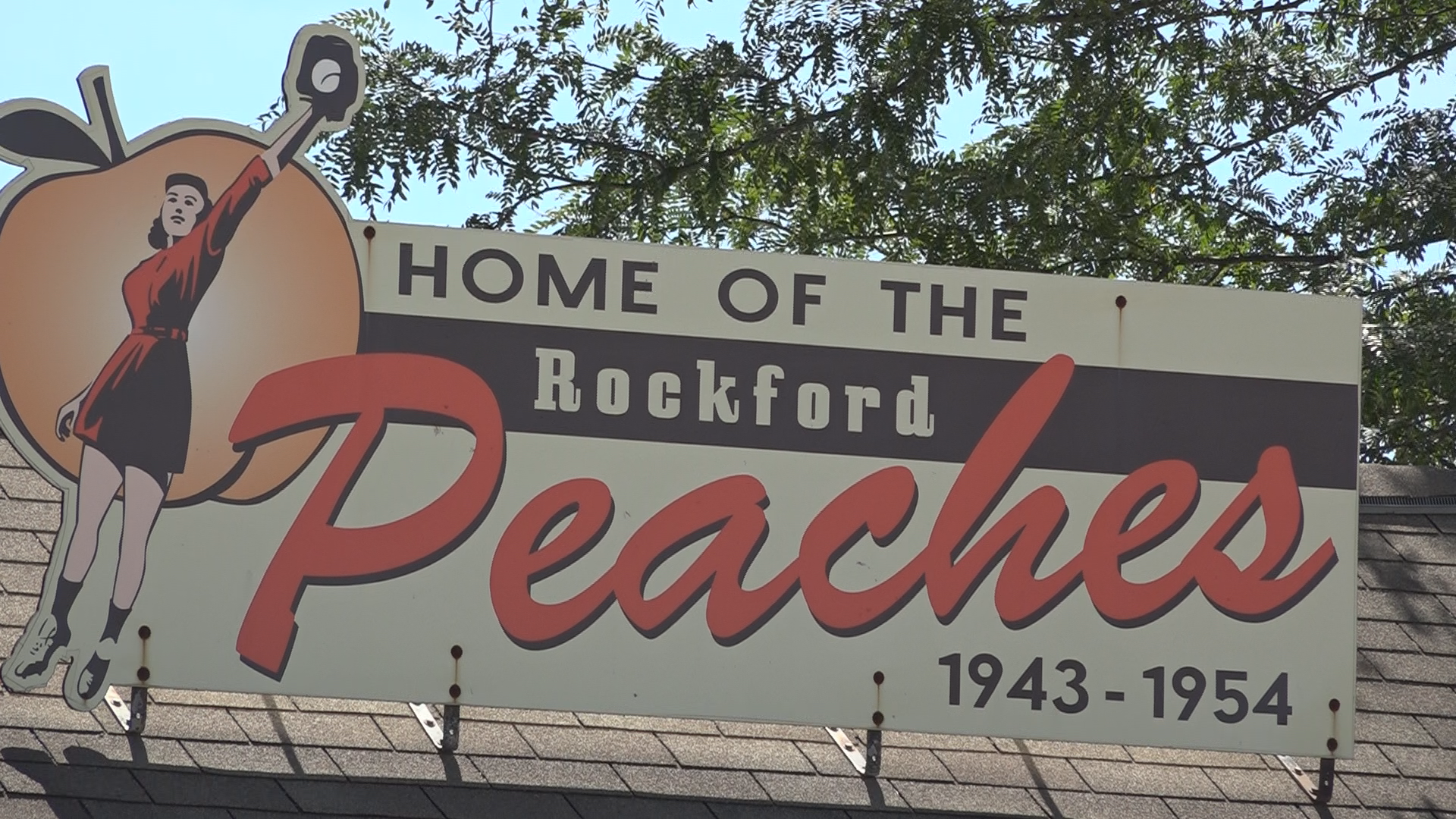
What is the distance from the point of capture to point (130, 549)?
17.3 ft

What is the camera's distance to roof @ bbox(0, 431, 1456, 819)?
489 cm

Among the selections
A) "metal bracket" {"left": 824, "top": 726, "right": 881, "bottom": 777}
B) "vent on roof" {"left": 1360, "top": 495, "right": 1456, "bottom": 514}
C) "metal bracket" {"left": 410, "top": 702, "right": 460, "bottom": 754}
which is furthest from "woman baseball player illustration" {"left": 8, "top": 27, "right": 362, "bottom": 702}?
"vent on roof" {"left": 1360, "top": 495, "right": 1456, "bottom": 514}

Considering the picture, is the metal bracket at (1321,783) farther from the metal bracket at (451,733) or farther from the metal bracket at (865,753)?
the metal bracket at (451,733)

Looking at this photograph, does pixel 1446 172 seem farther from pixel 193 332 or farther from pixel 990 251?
pixel 193 332

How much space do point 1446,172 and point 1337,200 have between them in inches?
51.2

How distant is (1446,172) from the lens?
13.5m

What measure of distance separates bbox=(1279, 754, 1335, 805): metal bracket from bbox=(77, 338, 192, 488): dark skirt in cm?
369

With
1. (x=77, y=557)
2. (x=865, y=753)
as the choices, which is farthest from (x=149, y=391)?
(x=865, y=753)

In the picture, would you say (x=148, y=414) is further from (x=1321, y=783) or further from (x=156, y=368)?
(x=1321, y=783)

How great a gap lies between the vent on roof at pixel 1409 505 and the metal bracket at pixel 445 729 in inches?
153

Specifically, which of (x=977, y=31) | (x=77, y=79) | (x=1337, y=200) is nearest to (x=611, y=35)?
(x=977, y=31)

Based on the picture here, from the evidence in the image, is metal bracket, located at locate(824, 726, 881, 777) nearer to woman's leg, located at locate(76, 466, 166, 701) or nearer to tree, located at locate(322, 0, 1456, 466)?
woman's leg, located at locate(76, 466, 166, 701)

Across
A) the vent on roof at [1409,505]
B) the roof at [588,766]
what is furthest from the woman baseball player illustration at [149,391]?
the vent on roof at [1409,505]

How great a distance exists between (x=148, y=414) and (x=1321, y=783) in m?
3.94
